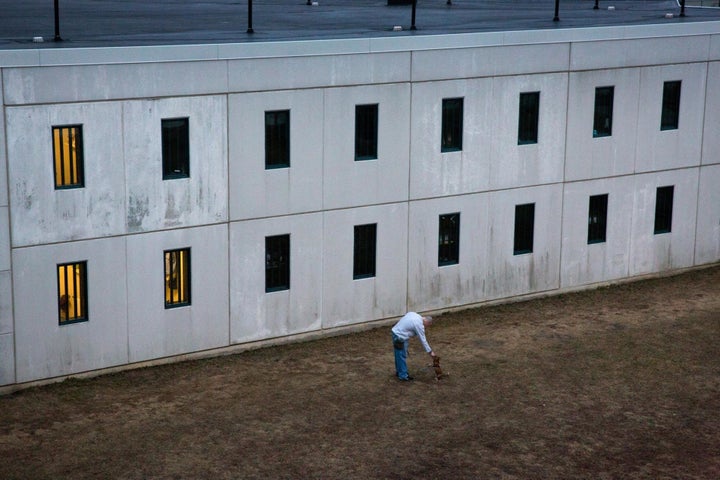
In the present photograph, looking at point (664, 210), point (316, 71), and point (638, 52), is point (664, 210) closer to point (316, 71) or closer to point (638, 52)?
point (638, 52)

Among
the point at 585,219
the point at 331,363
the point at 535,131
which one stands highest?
the point at 535,131

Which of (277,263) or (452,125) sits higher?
(452,125)

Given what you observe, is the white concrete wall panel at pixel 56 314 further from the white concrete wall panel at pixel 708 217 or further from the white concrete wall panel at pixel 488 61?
the white concrete wall panel at pixel 708 217

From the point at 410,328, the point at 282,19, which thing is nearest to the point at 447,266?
the point at 410,328

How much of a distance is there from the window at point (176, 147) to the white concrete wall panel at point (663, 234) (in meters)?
13.8

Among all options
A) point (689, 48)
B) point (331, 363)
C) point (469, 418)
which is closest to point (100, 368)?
point (331, 363)

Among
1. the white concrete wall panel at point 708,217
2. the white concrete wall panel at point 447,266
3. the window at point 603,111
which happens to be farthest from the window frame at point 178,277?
the white concrete wall panel at point 708,217

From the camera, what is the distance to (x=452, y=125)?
3122cm

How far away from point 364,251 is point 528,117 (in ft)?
19.4

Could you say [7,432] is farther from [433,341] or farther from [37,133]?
[433,341]

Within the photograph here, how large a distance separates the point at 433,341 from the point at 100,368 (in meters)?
8.07

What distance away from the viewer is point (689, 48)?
1362 inches

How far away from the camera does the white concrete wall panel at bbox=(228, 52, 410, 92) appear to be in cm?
2750

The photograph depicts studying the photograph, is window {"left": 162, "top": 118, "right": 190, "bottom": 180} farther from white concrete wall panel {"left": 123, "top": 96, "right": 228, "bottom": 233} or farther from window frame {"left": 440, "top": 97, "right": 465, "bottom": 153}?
window frame {"left": 440, "top": 97, "right": 465, "bottom": 153}
